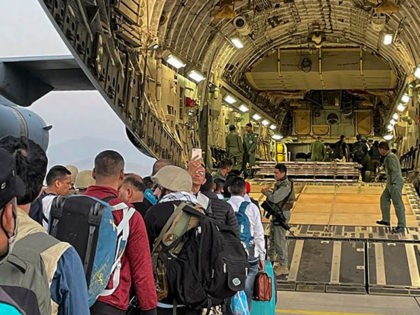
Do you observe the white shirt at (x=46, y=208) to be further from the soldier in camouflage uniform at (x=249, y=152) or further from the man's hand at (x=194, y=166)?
the soldier in camouflage uniform at (x=249, y=152)

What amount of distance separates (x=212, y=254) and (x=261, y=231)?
2.51 m

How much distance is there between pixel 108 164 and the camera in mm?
3379

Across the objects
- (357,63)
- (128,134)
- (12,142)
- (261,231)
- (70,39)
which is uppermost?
(357,63)

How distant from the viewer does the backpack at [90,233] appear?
2.80m

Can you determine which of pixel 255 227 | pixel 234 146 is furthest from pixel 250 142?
pixel 255 227

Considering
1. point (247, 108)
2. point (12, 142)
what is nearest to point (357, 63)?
point (247, 108)

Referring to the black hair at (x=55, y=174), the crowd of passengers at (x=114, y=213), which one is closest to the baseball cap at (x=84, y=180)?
the crowd of passengers at (x=114, y=213)

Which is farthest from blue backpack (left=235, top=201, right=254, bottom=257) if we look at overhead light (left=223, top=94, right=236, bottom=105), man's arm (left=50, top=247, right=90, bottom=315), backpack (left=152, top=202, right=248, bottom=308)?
overhead light (left=223, top=94, right=236, bottom=105)

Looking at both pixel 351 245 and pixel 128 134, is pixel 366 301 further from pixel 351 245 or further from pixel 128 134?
pixel 128 134

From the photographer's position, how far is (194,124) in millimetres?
16609

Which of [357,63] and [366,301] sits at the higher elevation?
[357,63]

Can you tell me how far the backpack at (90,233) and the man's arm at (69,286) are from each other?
818 millimetres

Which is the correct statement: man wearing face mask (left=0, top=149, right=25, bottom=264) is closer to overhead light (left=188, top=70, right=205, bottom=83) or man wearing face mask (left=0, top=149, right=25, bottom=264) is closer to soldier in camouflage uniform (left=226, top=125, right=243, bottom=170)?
overhead light (left=188, top=70, right=205, bottom=83)

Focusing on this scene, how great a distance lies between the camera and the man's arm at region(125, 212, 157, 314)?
3.27 meters
